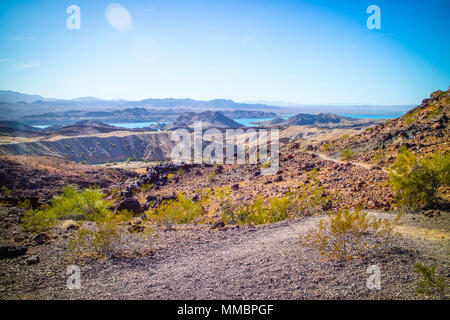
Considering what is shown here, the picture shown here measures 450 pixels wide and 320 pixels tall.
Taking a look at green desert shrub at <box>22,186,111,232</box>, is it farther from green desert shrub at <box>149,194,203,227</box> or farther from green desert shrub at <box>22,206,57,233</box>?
green desert shrub at <box>149,194,203,227</box>

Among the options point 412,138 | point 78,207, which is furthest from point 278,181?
point 78,207

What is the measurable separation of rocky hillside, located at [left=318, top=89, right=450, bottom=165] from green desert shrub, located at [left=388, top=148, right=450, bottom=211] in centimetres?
369

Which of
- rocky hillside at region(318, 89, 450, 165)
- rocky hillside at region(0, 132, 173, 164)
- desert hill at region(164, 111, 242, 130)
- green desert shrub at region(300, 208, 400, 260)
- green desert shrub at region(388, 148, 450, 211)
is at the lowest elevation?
rocky hillside at region(0, 132, 173, 164)

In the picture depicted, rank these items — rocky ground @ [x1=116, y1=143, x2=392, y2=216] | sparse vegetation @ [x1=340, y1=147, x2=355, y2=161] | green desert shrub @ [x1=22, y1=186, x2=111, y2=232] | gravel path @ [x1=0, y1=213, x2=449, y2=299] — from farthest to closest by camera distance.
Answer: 1. sparse vegetation @ [x1=340, y1=147, x2=355, y2=161]
2. green desert shrub @ [x1=22, y1=186, x2=111, y2=232]
3. rocky ground @ [x1=116, y1=143, x2=392, y2=216]
4. gravel path @ [x1=0, y1=213, x2=449, y2=299]

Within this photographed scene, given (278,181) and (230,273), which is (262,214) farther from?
(230,273)

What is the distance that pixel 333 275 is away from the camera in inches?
170

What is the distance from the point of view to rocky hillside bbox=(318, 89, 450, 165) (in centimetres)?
1190

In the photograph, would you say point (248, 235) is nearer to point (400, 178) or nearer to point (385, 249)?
point (385, 249)

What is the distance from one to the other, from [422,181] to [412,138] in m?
7.25

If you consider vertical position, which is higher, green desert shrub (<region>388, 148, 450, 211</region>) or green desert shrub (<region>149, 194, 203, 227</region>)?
green desert shrub (<region>388, 148, 450, 211</region>)

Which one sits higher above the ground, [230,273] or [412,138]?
[412,138]

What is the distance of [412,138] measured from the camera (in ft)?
44.0

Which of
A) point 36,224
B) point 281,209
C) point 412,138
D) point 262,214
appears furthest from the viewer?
point 412,138

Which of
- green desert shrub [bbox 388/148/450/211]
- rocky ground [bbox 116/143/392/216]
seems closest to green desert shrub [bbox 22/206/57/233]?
rocky ground [bbox 116/143/392/216]
